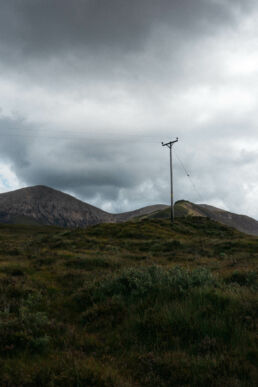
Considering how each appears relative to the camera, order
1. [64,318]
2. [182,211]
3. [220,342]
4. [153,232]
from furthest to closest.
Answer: [182,211], [153,232], [64,318], [220,342]

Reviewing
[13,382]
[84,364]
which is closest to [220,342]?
[84,364]

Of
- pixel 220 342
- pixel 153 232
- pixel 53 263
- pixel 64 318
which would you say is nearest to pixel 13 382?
pixel 64 318

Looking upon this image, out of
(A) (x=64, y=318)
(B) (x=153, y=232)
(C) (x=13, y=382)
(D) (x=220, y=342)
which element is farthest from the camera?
(B) (x=153, y=232)

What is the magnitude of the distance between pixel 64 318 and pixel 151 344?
116 inches

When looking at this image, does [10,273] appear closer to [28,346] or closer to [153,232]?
[28,346]

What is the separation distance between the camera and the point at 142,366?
16.8ft

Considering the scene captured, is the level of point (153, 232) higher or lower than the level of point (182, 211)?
lower

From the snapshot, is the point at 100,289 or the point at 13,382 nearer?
the point at 13,382

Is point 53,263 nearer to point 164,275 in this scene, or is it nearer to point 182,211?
point 164,275

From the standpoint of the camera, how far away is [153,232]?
3834 cm

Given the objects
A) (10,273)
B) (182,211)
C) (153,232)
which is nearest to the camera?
(10,273)

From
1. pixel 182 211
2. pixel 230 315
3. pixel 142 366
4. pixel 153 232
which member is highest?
pixel 182 211

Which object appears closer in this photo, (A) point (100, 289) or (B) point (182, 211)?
(A) point (100, 289)

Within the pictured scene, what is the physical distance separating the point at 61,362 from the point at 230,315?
390cm
